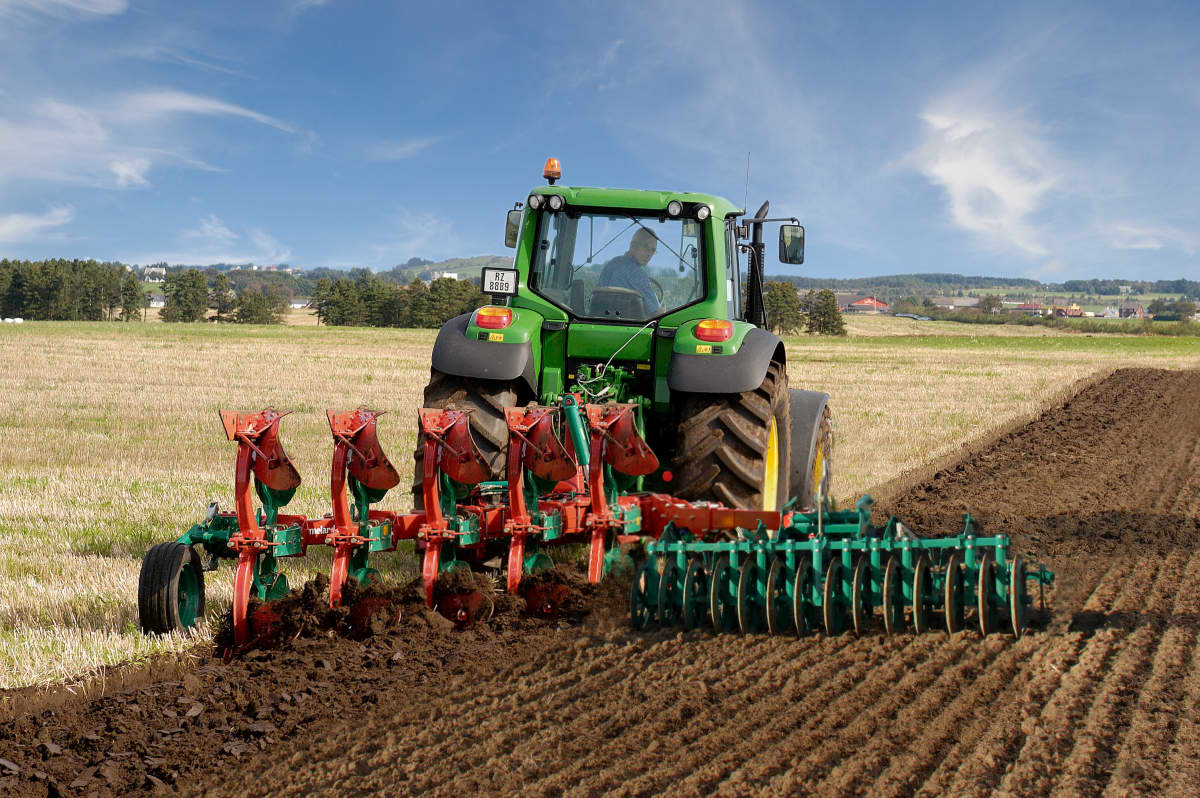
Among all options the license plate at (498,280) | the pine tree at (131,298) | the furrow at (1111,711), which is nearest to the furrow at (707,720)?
the furrow at (1111,711)

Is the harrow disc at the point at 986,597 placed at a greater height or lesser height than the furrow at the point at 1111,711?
greater

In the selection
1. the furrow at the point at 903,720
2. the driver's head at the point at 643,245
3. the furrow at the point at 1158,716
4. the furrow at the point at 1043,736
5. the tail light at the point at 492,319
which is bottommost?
the furrow at the point at 1158,716

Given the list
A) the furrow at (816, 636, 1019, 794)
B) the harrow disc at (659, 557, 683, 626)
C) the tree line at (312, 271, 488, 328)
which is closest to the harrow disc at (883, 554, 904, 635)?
the furrow at (816, 636, 1019, 794)

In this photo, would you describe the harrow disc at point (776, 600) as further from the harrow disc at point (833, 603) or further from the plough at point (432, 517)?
the plough at point (432, 517)

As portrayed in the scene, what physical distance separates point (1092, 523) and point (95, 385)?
17389mm

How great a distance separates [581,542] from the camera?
5.23 m

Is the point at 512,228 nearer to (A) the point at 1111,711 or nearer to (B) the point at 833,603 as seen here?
(B) the point at 833,603

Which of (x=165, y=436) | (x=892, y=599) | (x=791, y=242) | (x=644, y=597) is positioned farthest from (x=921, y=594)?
(x=165, y=436)

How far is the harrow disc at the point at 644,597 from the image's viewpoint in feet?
15.5

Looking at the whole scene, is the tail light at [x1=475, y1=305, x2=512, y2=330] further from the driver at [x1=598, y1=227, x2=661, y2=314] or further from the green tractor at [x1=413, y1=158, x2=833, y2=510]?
the driver at [x1=598, y1=227, x2=661, y2=314]

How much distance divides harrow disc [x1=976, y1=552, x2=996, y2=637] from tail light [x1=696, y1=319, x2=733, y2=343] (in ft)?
5.80

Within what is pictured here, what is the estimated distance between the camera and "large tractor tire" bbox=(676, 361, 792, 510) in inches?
215

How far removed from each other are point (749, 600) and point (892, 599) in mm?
618

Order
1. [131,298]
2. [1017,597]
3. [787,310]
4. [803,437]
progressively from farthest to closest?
[131,298]
[787,310]
[803,437]
[1017,597]
